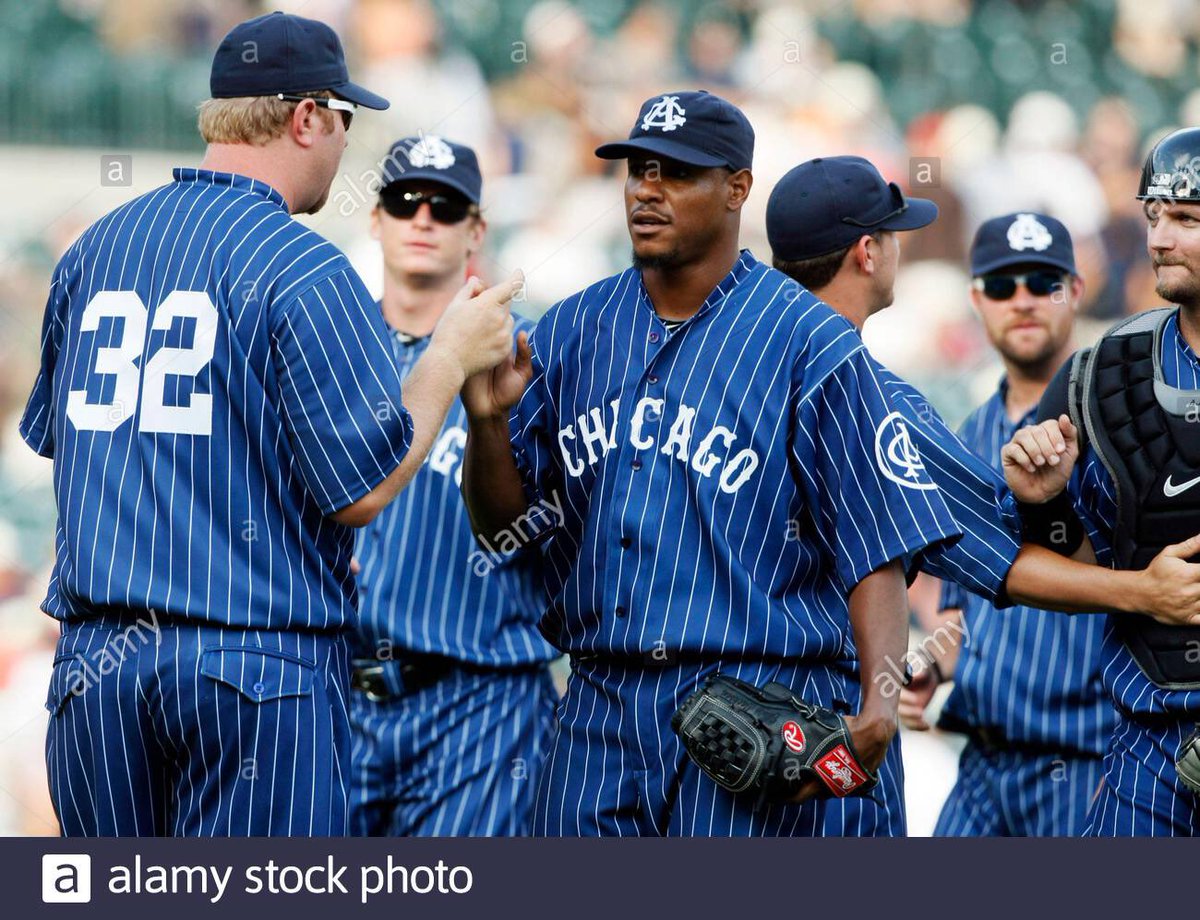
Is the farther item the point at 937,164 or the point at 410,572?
the point at 937,164

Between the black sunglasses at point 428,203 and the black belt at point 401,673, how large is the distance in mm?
1162

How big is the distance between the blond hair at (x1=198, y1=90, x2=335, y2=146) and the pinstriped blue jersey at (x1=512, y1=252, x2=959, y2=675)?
73cm

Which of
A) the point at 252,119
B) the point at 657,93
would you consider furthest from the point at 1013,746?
the point at 657,93

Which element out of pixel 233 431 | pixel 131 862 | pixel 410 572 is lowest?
pixel 131 862

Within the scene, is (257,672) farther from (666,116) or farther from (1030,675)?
(1030,675)

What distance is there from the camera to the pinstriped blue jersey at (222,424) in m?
2.72

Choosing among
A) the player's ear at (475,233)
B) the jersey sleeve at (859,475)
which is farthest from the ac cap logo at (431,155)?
the jersey sleeve at (859,475)

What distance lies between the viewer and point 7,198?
7910 mm

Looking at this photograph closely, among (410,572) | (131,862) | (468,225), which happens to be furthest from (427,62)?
(131,862)

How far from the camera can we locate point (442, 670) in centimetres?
410

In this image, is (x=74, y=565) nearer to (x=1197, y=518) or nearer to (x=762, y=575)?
(x=762, y=575)

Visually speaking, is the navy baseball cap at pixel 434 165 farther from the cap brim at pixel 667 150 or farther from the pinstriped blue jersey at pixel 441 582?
the cap brim at pixel 667 150

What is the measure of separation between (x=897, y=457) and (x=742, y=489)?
11.2 inches

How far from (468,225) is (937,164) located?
527 cm
